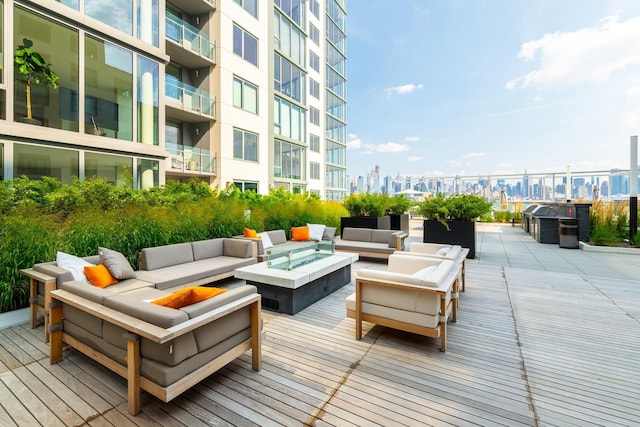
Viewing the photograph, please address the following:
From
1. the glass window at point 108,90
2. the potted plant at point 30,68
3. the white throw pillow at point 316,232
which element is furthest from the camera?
the white throw pillow at point 316,232

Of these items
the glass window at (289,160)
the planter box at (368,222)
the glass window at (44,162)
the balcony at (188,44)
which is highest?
the balcony at (188,44)

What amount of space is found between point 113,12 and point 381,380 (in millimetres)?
10651

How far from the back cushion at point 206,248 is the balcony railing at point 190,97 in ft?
25.2

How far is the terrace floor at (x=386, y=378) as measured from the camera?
191 cm

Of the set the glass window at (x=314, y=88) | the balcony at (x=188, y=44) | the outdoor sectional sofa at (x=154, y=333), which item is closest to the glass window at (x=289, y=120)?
the balcony at (x=188, y=44)

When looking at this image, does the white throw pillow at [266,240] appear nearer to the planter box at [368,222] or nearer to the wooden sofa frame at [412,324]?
the planter box at [368,222]

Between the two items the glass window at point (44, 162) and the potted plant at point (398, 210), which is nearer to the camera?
the glass window at point (44, 162)

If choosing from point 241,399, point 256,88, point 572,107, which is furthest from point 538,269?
point 572,107

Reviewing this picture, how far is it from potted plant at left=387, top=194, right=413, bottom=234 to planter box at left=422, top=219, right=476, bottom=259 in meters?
1.41

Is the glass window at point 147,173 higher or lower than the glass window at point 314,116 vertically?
lower

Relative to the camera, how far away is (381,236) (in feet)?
23.4

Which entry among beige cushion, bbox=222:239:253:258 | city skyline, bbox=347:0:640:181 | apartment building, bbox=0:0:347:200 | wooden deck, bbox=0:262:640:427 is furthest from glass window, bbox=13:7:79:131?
city skyline, bbox=347:0:640:181

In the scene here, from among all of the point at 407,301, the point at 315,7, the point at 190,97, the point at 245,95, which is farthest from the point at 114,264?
the point at 315,7

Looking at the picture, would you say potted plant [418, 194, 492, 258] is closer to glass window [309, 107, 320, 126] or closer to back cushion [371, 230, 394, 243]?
back cushion [371, 230, 394, 243]
